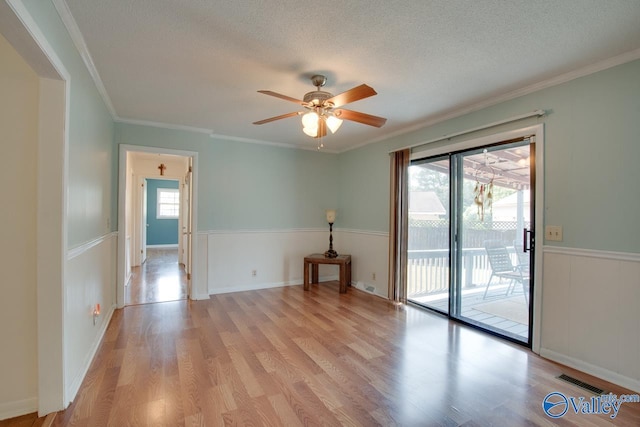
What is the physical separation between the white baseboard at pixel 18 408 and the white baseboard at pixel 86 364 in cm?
16

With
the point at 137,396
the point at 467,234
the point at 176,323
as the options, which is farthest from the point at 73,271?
the point at 467,234

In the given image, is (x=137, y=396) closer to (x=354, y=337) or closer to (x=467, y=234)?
(x=354, y=337)

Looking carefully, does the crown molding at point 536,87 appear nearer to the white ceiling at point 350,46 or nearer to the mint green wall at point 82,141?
the white ceiling at point 350,46

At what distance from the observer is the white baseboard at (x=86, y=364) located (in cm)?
194

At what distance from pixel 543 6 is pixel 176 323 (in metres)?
4.10

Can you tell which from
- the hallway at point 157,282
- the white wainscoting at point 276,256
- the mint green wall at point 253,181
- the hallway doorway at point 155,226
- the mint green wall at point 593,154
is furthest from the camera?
the white wainscoting at point 276,256

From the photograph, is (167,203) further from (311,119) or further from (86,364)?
(311,119)

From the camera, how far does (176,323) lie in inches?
130

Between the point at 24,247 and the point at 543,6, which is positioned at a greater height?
the point at 543,6

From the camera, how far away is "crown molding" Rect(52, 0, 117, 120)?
1728mm

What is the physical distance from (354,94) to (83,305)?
2.66 m

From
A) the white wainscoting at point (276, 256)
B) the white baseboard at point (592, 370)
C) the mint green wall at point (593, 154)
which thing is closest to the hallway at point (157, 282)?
the white wainscoting at point (276, 256)

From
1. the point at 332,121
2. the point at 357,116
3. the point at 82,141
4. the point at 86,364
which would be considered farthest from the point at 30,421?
the point at 357,116

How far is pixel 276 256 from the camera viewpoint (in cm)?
502
